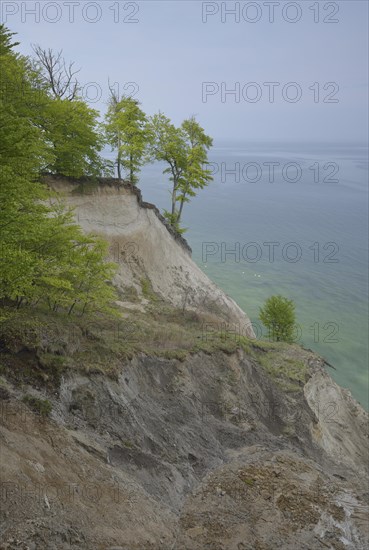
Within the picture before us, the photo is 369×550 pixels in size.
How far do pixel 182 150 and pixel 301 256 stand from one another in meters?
57.1

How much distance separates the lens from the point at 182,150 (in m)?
35.6

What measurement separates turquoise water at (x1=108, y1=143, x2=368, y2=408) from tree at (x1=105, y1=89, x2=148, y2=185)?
26.1m

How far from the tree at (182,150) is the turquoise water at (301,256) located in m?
21.2

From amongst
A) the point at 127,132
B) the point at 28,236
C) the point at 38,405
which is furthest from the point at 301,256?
the point at 38,405

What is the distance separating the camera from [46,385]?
37.5 ft

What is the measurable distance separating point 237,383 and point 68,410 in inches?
375

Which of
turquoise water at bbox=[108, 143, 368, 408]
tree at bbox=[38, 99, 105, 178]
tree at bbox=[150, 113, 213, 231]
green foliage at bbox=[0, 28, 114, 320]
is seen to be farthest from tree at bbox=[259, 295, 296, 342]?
green foliage at bbox=[0, 28, 114, 320]

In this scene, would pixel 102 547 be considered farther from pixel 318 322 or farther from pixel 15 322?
pixel 318 322

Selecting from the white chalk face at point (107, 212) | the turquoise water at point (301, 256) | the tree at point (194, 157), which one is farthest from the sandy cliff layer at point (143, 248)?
the turquoise water at point (301, 256)

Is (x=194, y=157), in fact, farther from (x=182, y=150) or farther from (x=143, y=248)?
(x=143, y=248)

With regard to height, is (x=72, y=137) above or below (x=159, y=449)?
above

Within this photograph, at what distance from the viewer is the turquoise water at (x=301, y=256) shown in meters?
53.0

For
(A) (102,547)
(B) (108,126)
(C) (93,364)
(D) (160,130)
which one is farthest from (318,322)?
(A) (102,547)

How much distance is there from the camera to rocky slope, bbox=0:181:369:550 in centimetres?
897
